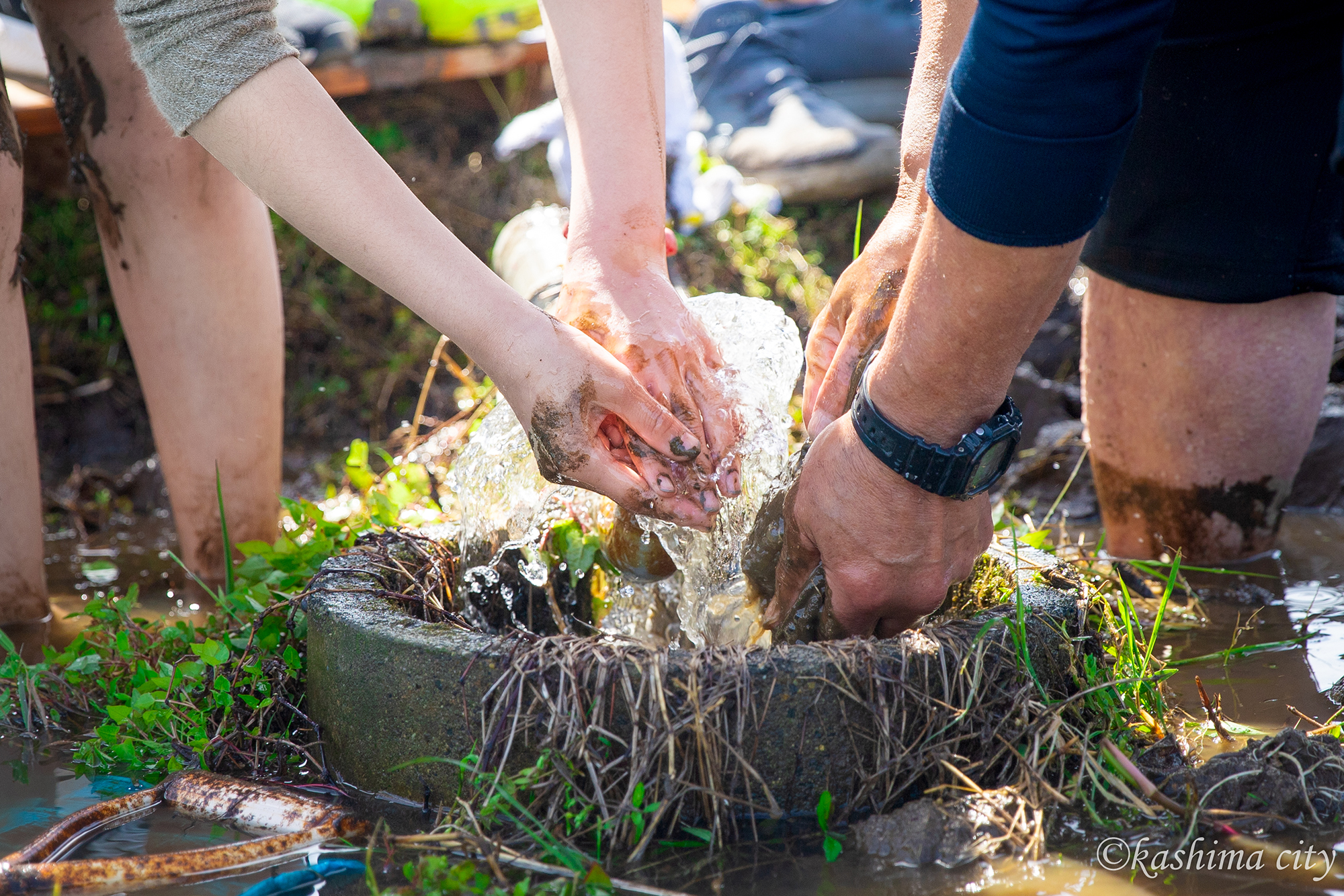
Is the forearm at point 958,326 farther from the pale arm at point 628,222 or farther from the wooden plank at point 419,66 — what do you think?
the wooden plank at point 419,66

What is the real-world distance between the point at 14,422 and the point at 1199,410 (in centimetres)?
245

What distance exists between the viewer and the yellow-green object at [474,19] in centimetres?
502

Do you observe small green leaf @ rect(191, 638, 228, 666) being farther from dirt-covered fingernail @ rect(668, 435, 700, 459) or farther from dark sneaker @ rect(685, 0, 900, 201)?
dark sneaker @ rect(685, 0, 900, 201)

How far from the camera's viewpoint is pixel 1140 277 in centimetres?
221

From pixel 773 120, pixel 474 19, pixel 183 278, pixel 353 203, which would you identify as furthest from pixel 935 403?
pixel 474 19

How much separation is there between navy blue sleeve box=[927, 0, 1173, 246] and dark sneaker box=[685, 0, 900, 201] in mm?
3083

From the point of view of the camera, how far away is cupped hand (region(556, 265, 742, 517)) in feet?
5.49

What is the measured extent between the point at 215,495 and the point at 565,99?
121 cm

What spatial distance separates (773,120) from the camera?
518cm

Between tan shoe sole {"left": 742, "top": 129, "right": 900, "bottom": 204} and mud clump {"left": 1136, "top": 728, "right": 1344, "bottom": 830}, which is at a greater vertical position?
tan shoe sole {"left": 742, "top": 129, "right": 900, "bottom": 204}

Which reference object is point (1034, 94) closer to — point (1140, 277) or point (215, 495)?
point (1140, 277)

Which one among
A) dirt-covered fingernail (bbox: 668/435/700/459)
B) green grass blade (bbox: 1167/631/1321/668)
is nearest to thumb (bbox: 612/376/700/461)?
dirt-covered fingernail (bbox: 668/435/700/459)

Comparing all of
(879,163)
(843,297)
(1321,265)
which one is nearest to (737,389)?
(843,297)

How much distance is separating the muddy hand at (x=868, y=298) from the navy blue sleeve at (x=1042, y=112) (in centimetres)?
43
